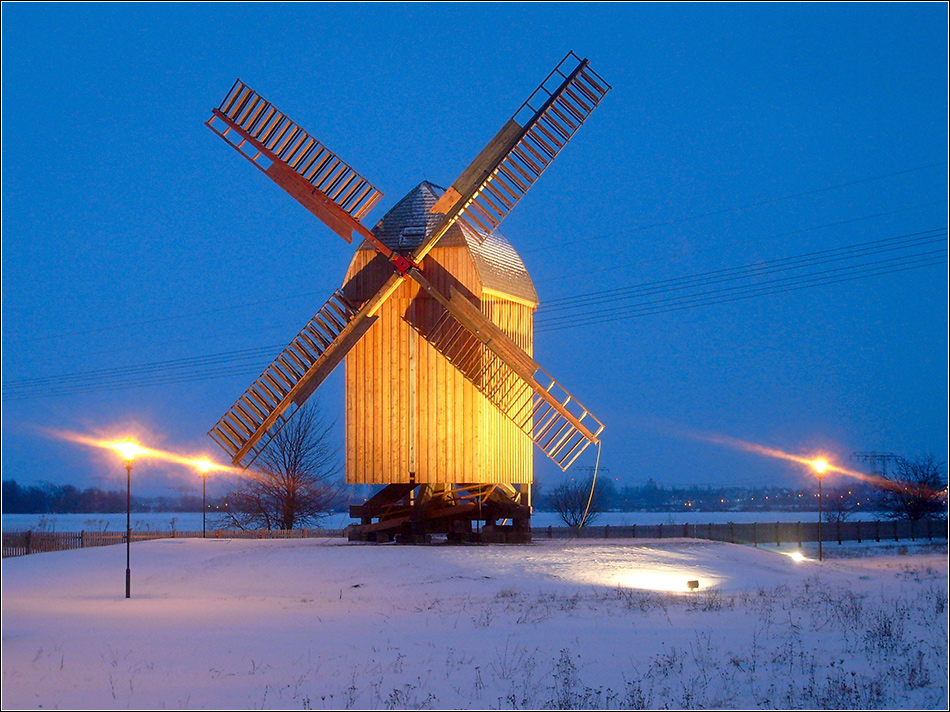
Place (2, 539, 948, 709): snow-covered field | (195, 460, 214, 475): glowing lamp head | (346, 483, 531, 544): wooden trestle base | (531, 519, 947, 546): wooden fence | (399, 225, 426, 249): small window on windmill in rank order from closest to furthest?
(2, 539, 948, 709): snow-covered field, (399, 225, 426, 249): small window on windmill, (346, 483, 531, 544): wooden trestle base, (195, 460, 214, 475): glowing lamp head, (531, 519, 947, 546): wooden fence

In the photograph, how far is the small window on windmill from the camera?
24.0m

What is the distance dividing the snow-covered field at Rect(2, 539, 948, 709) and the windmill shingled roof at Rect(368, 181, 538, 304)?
6640mm

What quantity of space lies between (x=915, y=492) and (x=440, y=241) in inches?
1198

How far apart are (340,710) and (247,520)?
3610cm

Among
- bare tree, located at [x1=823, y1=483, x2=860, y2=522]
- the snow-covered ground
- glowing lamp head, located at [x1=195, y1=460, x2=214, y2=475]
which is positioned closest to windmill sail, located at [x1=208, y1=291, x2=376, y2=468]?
glowing lamp head, located at [x1=195, y1=460, x2=214, y2=475]

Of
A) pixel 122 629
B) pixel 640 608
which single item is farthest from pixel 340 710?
pixel 640 608

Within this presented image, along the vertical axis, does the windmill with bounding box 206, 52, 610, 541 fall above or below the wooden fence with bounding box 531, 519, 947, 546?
above

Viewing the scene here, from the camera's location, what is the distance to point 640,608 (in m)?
15.8

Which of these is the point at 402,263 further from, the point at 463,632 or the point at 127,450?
the point at 463,632

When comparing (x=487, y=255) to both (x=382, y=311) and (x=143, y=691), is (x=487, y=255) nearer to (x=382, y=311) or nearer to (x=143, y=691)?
(x=382, y=311)

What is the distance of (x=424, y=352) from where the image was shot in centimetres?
2439

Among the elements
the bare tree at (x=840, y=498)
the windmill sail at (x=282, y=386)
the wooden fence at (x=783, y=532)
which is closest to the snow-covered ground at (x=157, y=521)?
the bare tree at (x=840, y=498)

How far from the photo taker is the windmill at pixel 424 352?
76.4 feet

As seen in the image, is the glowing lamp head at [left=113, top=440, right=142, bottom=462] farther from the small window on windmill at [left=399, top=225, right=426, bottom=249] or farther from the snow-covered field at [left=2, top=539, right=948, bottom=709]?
the small window on windmill at [left=399, top=225, right=426, bottom=249]
